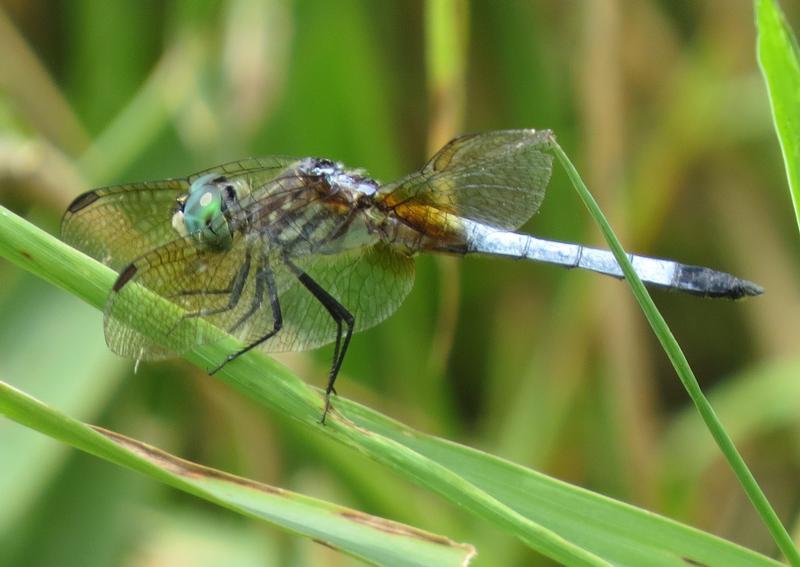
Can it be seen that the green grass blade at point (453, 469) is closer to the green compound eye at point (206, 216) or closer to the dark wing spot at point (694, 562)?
the dark wing spot at point (694, 562)

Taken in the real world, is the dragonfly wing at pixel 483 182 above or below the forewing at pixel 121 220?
above

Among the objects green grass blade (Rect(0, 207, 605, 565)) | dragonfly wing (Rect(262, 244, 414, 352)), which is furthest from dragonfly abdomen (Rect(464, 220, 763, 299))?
green grass blade (Rect(0, 207, 605, 565))

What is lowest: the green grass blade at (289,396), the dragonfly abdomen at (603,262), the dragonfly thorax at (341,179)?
the green grass blade at (289,396)

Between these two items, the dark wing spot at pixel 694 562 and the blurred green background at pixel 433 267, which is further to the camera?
the blurred green background at pixel 433 267

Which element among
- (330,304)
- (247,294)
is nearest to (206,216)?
(247,294)

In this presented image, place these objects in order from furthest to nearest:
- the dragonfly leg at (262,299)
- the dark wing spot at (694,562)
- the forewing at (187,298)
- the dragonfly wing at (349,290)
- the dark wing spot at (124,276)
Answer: the dragonfly wing at (349,290) → the dragonfly leg at (262,299) → the forewing at (187,298) → the dark wing spot at (124,276) → the dark wing spot at (694,562)

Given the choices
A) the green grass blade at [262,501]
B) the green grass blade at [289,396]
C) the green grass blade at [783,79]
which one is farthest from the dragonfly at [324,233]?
the green grass blade at [783,79]

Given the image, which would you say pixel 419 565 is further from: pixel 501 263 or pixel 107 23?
pixel 107 23
